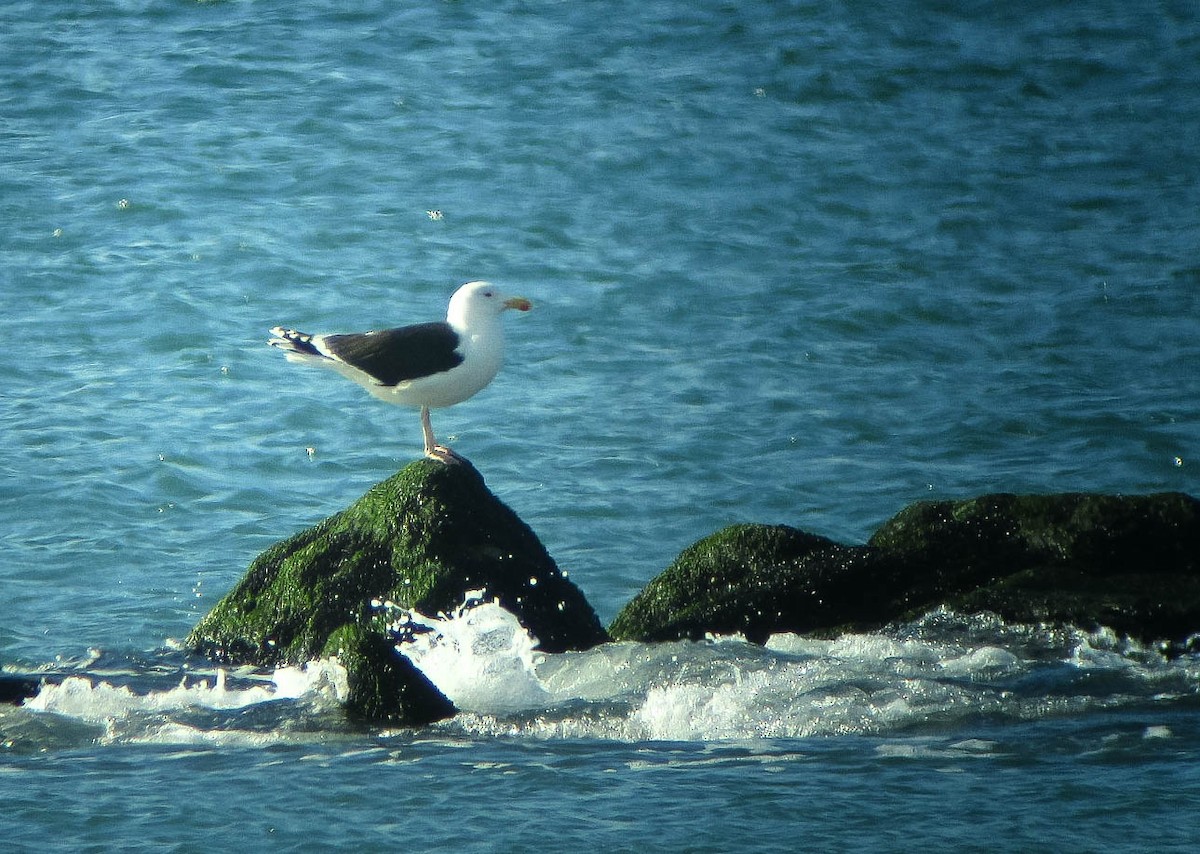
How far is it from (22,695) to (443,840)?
9.60 ft

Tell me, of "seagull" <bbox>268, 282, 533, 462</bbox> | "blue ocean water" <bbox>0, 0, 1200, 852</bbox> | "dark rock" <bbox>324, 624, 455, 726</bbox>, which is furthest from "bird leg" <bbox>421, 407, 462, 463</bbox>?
"dark rock" <bbox>324, 624, 455, 726</bbox>

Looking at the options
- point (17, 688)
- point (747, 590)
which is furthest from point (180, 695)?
point (747, 590)

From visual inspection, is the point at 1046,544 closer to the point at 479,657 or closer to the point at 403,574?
the point at 479,657

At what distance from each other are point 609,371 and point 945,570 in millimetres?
7168

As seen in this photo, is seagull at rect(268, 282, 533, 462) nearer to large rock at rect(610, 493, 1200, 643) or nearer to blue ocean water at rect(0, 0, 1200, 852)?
large rock at rect(610, 493, 1200, 643)

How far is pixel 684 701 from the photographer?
7.67 meters

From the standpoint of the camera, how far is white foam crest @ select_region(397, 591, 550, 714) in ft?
26.2

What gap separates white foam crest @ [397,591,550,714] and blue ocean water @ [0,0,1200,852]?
0.04 metres

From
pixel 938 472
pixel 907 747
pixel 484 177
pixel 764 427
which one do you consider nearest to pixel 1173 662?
pixel 907 747

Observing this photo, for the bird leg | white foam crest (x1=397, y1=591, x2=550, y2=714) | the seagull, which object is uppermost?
the seagull

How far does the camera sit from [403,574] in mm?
8609

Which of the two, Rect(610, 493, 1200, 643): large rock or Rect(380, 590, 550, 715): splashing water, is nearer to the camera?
Rect(380, 590, 550, 715): splashing water

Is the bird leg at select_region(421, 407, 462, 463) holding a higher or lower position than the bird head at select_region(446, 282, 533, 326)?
lower

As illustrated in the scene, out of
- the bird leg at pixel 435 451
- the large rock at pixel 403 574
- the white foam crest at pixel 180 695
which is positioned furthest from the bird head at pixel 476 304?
the white foam crest at pixel 180 695
